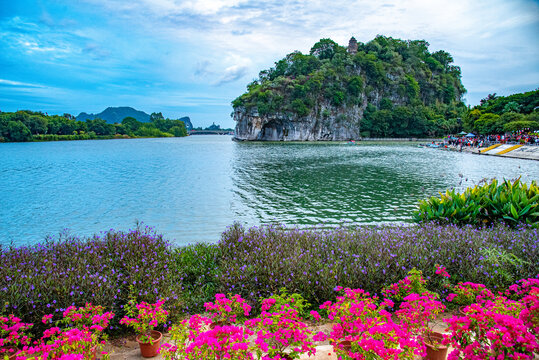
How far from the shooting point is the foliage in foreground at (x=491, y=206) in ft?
28.5

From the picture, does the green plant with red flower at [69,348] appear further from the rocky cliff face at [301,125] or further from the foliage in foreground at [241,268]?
the rocky cliff face at [301,125]

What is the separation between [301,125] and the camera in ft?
360

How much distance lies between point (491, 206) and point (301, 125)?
10247 cm

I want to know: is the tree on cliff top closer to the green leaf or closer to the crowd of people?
the crowd of people

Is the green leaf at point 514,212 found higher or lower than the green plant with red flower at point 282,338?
higher

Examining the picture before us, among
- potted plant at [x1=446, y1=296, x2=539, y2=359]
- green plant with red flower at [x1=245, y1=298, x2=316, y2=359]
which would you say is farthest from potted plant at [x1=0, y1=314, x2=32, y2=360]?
potted plant at [x1=446, y1=296, x2=539, y2=359]

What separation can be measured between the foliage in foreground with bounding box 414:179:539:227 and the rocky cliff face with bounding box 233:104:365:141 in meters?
98.7

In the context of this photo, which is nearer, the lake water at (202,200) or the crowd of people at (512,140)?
the lake water at (202,200)

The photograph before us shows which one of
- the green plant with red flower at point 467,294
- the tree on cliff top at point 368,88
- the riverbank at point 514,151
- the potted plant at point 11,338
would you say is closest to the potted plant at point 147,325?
the potted plant at point 11,338

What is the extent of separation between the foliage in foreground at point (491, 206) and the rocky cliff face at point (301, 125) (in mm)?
98703

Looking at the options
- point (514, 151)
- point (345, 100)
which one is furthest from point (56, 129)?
point (514, 151)

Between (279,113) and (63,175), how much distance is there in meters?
83.0

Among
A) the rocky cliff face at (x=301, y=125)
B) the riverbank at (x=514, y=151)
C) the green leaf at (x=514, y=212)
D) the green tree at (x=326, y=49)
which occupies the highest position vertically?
the green tree at (x=326, y=49)

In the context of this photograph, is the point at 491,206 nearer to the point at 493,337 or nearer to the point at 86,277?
the point at 493,337
